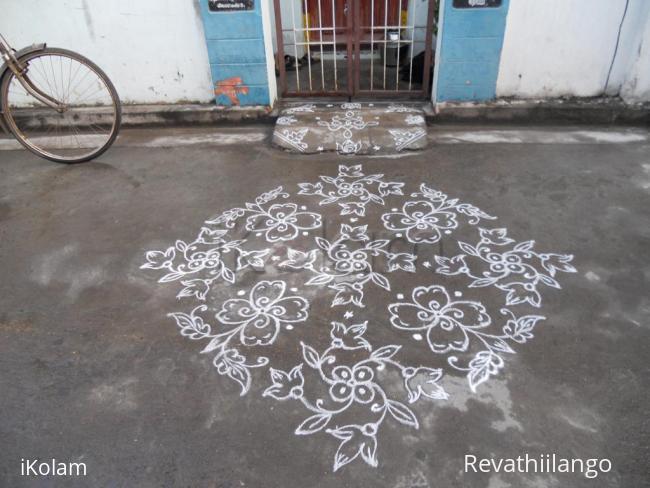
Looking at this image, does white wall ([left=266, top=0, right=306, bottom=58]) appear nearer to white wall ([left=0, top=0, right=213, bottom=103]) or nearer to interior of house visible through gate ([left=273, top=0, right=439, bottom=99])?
interior of house visible through gate ([left=273, top=0, right=439, bottom=99])

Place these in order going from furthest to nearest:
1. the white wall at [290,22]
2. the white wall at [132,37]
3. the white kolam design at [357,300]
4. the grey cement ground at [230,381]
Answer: the white wall at [290,22] → the white wall at [132,37] → the white kolam design at [357,300] → the grey cement ground at [230,381]

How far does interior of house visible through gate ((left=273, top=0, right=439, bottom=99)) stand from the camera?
168 inches

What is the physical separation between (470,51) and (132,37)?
9.92 ft

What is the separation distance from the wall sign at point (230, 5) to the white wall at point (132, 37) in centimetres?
23

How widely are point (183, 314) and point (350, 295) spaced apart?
81 centimetres

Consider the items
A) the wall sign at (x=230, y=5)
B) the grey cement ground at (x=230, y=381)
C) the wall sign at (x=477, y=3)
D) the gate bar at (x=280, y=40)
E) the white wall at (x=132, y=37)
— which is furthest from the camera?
the gate bar at (x=280, y=40)

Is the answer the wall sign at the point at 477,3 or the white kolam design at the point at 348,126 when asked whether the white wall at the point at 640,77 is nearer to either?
the wall sign at the point at 477,3

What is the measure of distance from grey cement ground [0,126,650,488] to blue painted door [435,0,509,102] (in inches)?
38.0


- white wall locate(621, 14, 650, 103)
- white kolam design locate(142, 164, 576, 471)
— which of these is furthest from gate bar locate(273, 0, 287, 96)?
white wall locate(621, 14, 650, 103)

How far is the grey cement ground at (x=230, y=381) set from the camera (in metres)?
1.54

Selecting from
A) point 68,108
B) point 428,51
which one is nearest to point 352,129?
point 428,51

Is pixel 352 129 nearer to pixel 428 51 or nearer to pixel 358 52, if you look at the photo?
pixel 358 52

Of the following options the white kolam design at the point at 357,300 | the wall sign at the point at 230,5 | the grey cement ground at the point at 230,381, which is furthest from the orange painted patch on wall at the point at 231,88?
the white kolam design at the point at 357,300

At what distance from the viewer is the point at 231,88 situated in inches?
167
